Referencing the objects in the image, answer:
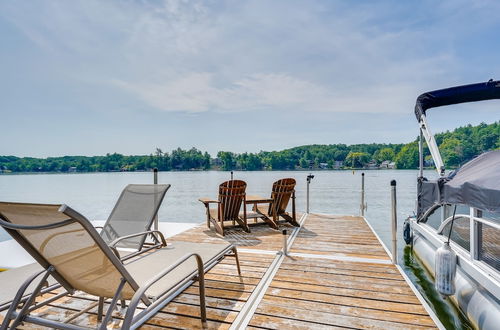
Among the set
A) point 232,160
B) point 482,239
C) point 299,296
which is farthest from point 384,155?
point 299,296

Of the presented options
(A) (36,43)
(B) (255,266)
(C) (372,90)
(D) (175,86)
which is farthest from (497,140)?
(A) (36,43)

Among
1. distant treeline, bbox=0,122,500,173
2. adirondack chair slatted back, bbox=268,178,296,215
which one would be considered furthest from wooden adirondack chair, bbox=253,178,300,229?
Result: distant treeline, bbox=0,122,500,173

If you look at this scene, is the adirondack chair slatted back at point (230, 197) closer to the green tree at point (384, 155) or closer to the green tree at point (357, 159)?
the green tree at point (384, 155)

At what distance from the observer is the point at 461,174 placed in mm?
3441

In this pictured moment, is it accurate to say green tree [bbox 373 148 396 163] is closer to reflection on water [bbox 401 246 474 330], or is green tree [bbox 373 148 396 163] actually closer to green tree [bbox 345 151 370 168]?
green tree [bbox 345 151 370 168]

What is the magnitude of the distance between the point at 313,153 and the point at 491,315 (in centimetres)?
4524

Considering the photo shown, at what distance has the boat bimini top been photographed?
7.44ft

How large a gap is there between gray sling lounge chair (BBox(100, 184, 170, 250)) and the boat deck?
840 millimetres

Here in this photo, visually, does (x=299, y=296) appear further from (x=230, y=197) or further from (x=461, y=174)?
(x=230, y=197)

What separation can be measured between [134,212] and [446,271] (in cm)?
348

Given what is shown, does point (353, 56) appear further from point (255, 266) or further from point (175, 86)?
point (255, 266)

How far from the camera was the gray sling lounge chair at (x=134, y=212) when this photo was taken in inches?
131

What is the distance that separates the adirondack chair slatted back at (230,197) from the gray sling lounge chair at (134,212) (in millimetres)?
1739

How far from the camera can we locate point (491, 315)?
2.34m
